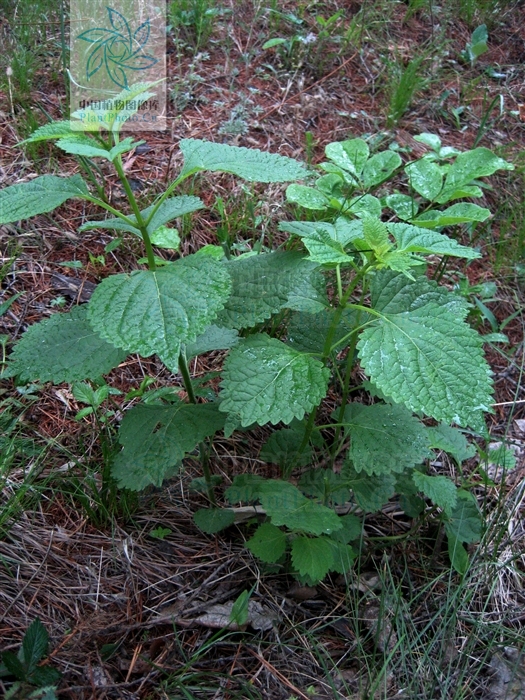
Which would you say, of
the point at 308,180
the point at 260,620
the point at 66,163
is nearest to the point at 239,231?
the point at 308,180

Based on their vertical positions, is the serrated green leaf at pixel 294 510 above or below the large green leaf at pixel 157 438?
below

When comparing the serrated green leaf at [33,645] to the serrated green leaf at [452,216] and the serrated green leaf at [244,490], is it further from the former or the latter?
the serrated green leaf at [452,216]

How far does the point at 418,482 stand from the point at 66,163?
214 cm

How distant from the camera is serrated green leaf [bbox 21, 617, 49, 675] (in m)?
1.42

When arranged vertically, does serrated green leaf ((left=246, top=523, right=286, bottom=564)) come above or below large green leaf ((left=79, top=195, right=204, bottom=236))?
below

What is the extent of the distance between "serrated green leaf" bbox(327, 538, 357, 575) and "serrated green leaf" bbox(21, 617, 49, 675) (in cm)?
77

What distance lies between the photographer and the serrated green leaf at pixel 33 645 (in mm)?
1423

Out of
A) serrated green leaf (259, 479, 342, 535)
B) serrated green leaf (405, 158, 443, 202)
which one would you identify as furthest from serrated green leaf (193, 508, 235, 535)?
serrated green leaf (405, 158, 443, 202)

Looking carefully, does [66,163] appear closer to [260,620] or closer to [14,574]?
[14,574]

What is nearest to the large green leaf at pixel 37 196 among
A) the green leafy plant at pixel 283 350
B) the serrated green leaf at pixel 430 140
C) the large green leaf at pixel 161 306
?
the green leafy plant at pixel 283 350

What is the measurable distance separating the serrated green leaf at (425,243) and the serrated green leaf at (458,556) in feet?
2.90

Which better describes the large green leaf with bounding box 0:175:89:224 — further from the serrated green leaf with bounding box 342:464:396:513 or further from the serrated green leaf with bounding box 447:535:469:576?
the serrated green leaf with bounding box 447:535:469:576

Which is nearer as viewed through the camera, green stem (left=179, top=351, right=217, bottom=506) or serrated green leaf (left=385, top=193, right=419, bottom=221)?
green stem (left=179, top=351, right=217, bottom=506)

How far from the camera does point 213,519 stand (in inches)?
70.6
